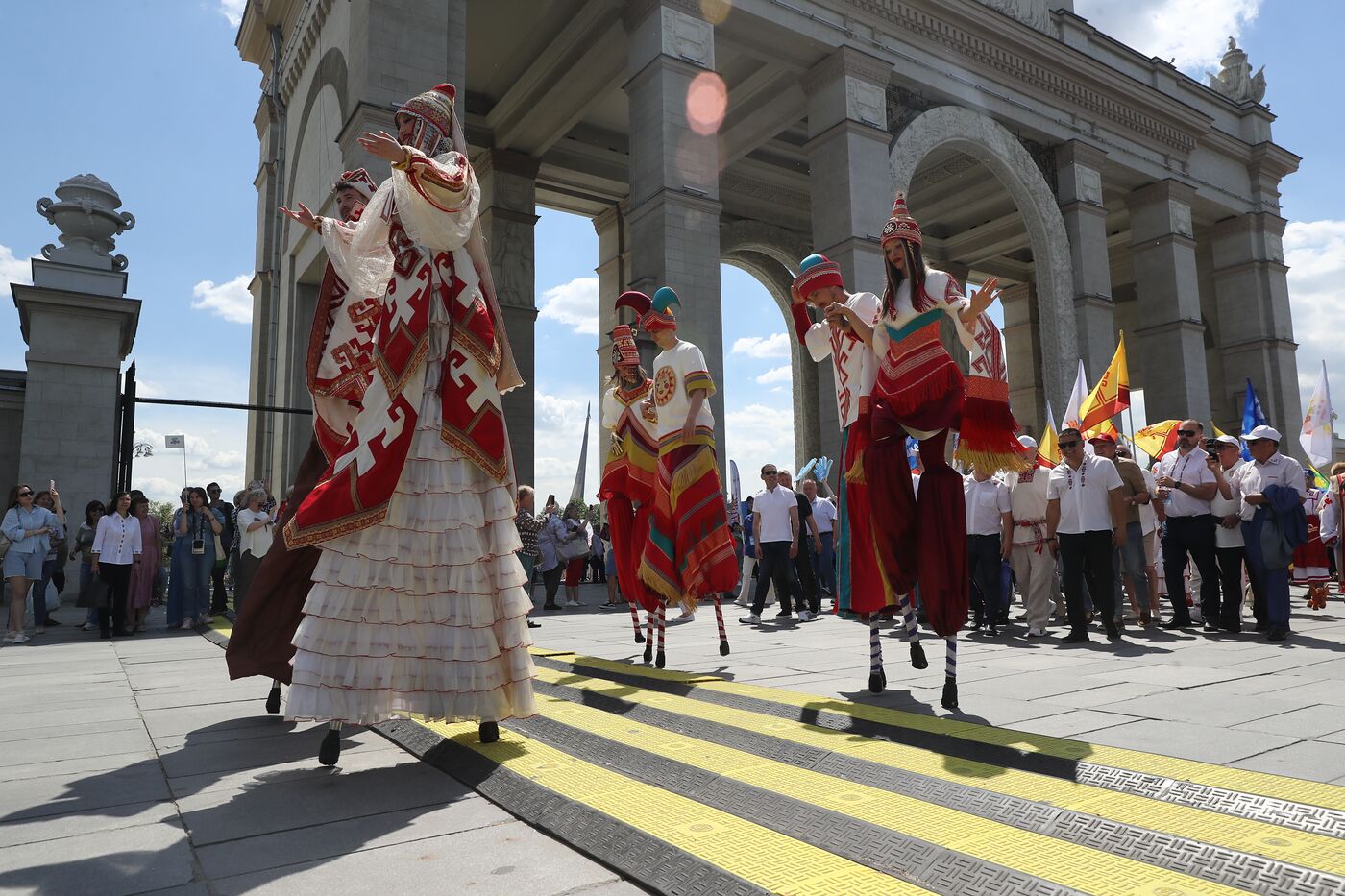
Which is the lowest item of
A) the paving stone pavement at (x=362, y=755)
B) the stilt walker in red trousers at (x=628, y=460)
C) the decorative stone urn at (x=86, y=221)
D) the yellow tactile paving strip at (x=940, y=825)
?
the paving stone pavement at (x=362, y=755)

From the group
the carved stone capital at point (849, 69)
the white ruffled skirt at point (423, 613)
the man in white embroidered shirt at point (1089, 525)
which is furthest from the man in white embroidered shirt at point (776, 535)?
the carved stone capital at point (849, 69)

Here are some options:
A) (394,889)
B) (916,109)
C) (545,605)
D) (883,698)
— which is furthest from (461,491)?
(916,109)

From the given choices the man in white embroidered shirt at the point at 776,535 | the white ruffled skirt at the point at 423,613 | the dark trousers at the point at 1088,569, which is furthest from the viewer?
the man in white embroidered shirt at the point at 776,535

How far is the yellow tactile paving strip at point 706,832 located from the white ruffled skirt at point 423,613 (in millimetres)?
317

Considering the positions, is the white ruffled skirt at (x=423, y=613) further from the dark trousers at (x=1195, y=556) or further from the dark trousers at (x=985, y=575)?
the dark trousers at (x=1195, y=556)

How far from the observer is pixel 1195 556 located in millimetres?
8273

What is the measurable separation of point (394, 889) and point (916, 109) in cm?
2147

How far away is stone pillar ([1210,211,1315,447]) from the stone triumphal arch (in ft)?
0.25

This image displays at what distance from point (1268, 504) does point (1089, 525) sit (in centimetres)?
152

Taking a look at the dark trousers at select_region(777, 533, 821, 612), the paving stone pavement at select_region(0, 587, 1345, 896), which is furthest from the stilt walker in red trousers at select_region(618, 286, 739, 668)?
the dark trousers at select_region(777, 533, 821, 612)

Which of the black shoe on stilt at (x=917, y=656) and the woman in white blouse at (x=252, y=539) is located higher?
the woman in white blouse at (x=252, y=539)

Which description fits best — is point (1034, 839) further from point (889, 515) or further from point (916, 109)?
point (916, 109)

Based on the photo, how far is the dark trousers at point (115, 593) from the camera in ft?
32.4

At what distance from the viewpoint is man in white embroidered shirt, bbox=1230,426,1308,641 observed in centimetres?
712
